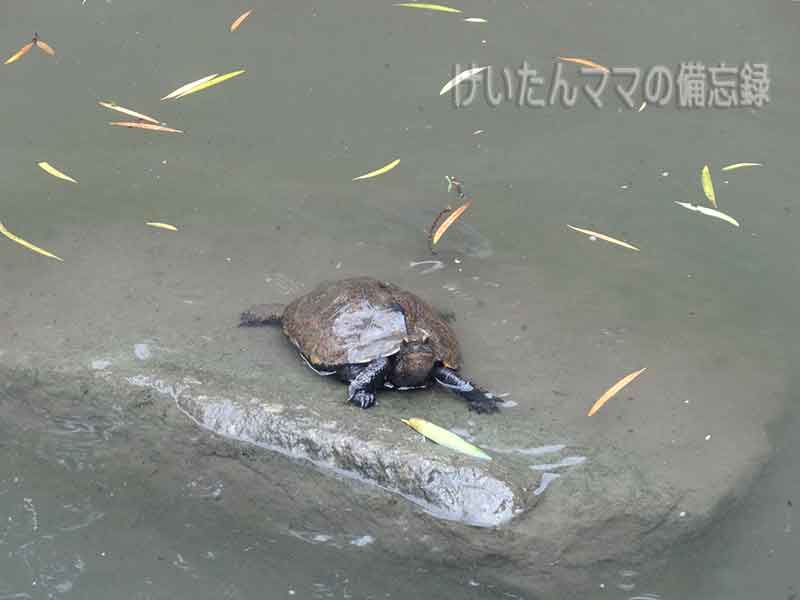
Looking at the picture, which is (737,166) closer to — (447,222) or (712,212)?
(712,212)

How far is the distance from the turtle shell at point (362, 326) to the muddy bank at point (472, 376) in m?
0.15

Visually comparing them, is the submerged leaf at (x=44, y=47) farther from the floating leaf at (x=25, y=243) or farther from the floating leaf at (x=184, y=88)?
the floating leaf at (x=25, y=243)

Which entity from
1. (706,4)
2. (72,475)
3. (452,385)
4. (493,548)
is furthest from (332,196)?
(706,4)

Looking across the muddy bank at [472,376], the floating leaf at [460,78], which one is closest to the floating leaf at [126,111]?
the muddy bank at [472,376]

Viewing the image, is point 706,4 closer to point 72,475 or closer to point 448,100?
point 448,100

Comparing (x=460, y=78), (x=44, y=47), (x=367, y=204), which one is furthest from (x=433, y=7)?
(x=44, y=47)

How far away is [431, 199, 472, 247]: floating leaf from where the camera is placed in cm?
593

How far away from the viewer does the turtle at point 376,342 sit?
4781 mm

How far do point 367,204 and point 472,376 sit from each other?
Result: 5.32 feet

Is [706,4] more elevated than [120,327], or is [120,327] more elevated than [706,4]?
[706,4]

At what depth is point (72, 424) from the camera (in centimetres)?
482

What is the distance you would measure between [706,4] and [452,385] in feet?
14.3

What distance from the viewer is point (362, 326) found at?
493cm

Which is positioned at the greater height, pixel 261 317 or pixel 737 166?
pixel 737 166
